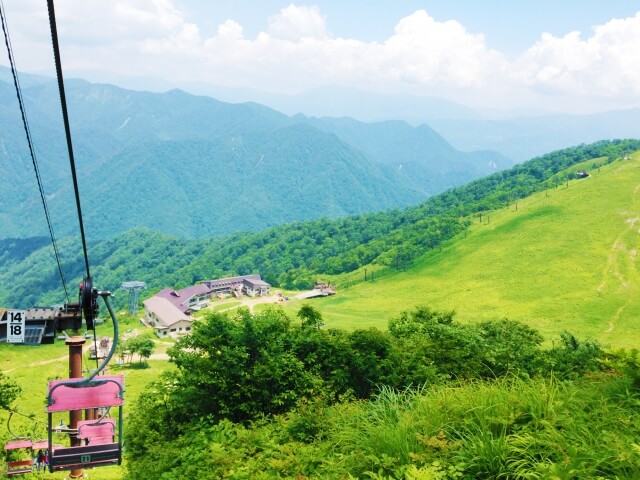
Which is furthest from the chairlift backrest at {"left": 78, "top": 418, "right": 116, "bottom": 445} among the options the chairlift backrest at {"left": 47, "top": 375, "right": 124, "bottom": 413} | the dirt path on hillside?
the dirt path on hillside

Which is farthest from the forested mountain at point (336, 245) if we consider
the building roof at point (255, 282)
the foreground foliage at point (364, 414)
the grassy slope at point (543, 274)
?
the foreground foliage at point (364, 414)

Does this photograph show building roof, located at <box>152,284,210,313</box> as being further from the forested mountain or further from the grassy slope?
the grassy slope

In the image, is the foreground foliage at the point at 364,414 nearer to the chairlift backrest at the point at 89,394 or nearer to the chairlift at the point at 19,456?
the chairlift backrest at the point at 89,394

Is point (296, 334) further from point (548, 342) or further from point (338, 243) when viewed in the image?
point (338, 243)

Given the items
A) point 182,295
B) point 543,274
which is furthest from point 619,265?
point 182,295

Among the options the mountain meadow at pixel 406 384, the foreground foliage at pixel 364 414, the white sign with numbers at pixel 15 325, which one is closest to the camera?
the foreground foliage at pixel 364 414

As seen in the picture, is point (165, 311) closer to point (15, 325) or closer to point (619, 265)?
point (15, 325)
